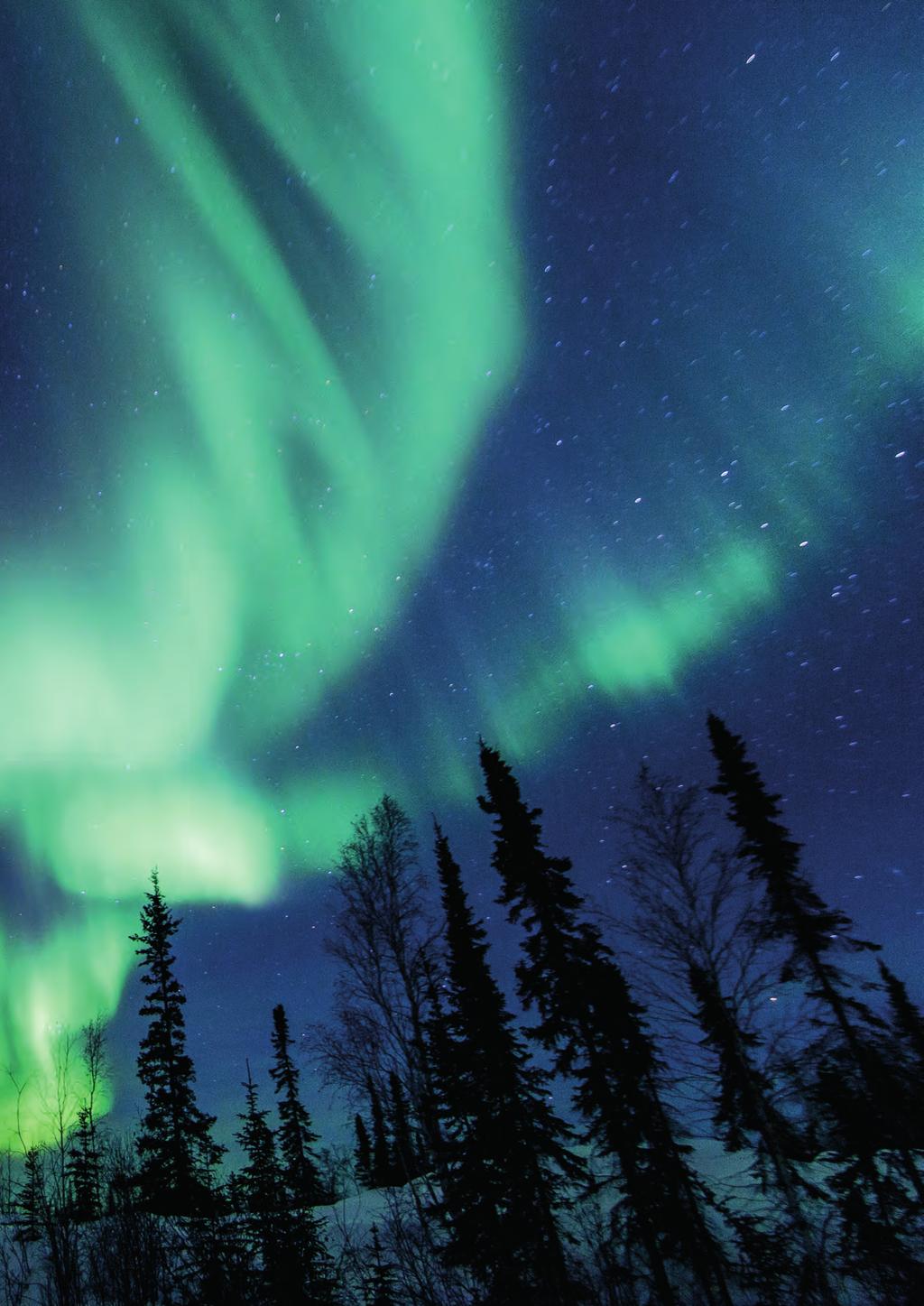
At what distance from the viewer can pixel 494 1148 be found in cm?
1803

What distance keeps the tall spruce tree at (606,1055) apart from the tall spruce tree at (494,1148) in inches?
60.5

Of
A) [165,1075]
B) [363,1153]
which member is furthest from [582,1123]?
[363,1153]

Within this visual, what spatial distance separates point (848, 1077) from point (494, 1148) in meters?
9.27

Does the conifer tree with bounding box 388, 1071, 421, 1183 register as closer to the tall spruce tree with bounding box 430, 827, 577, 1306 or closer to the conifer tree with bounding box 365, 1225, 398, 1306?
the tall spruce tree with bounding box 430, 827, 577, 1306

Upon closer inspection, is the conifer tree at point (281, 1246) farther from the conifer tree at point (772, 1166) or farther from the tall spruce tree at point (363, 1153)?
the tall spruce tree at point (363, 1153)

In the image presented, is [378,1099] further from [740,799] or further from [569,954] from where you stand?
[740,799]

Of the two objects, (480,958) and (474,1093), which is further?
(480,958)

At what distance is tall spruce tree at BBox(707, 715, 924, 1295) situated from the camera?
1633 centimetres

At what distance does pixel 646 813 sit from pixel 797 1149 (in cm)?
853

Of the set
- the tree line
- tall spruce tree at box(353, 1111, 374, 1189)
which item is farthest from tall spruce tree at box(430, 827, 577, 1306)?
tall spruce tree at box(353, 1111, 374, 1189)

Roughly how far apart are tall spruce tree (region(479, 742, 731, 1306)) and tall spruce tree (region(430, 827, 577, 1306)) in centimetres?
154

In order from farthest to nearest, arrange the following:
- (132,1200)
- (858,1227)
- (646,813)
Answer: (858,1227) < (646,813) < (132,1200)

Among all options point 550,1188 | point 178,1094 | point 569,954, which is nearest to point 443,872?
point 569,954

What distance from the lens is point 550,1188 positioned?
1823cm
